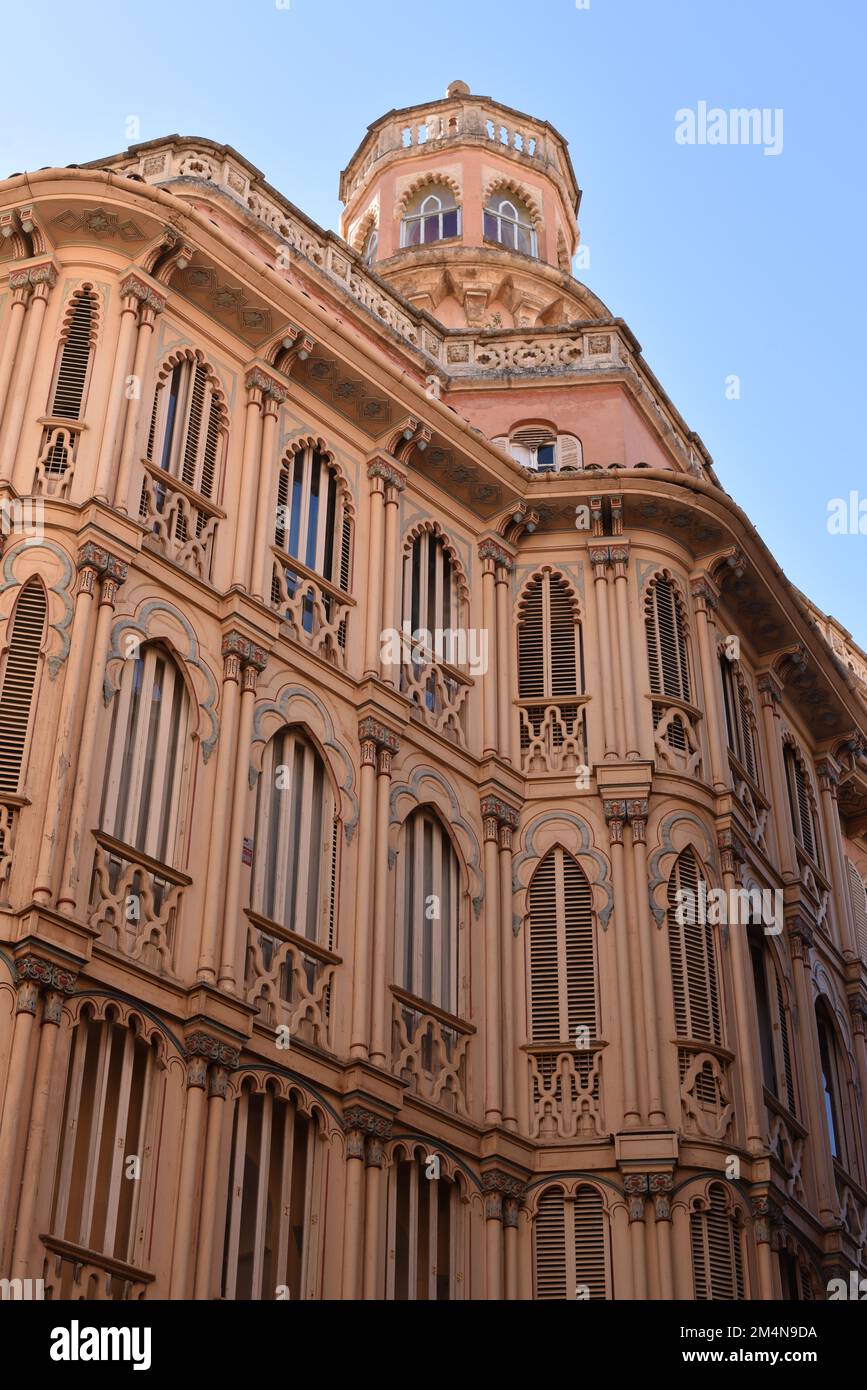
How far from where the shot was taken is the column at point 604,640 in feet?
86.4

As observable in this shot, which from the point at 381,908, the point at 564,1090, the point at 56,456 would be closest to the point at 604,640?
the point at 381,908

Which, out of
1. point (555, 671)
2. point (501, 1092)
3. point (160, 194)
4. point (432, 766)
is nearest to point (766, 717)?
point (555, 671)

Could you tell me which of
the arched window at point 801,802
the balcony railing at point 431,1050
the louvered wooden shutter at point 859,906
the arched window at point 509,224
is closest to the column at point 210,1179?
the balcony railing at point 431,1050

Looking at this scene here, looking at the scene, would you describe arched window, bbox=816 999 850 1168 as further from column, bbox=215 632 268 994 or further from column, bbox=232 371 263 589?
column, bbox=232 371 263 589

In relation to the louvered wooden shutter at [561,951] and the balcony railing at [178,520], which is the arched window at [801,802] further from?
the balcony railing at [178,520]

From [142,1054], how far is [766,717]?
1357 centimetres

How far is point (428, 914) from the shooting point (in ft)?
78.7

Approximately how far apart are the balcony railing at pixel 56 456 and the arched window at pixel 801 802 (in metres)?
12.9

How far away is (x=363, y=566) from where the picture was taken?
2566 cm

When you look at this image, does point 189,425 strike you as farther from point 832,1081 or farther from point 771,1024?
point 832,1081

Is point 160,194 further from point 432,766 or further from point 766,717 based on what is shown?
point 766,717

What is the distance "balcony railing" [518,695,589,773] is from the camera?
26.3 meters

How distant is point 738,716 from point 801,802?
9.71 feet

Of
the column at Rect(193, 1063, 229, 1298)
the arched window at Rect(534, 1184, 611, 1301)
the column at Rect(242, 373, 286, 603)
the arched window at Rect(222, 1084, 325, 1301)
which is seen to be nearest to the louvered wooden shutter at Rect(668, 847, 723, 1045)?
the arched window at Rect(534, 1184, 611, 1301)
